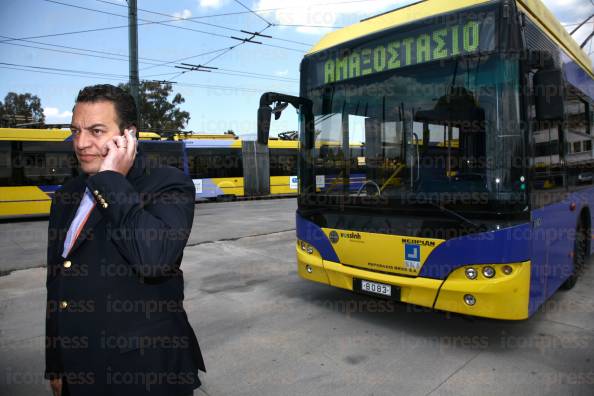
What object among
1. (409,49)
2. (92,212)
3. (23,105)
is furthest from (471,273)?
(23,105)

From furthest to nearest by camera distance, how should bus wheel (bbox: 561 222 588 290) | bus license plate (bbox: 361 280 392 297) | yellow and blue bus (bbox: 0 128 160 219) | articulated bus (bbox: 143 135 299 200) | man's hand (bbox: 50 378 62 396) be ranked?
articulated bus (bbox: 143 135 299 200) < yellow and blue bus (bbox: 0 128 160 219) < bus wheel (bbox: 561 222 588 290) < bus license plate (bbox: 361 280 392 297) < man's hand (bbox: 50 378 62 396)

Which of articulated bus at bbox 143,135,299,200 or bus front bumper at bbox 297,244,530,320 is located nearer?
bus front bumper at bbox 297,244,530,320

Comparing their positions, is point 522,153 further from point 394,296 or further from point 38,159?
point 38,159

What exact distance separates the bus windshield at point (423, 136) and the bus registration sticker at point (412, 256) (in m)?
0.43

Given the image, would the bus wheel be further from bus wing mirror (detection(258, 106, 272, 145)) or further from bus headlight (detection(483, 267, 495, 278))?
bus wing mirror (detection(258, 106, 272, 145))

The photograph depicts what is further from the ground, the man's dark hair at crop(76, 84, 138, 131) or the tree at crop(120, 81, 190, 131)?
the tree at crop(120, 81, 190, 131)

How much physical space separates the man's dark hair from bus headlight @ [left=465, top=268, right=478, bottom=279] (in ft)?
9.98

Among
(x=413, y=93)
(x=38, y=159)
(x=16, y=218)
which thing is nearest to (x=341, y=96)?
(x=413, y=93)

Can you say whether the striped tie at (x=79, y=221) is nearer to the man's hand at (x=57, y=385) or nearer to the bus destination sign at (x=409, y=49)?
the man's hand at (x=57, y=385)

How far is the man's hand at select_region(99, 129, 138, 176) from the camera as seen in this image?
146 cm

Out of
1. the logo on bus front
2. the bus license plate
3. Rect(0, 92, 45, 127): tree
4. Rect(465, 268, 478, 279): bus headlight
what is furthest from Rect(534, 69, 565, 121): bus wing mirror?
Rect(0, 92, 45, 127): tree

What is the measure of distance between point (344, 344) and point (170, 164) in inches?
611

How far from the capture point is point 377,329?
173 inches

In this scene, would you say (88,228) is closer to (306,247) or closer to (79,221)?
(79,221)
